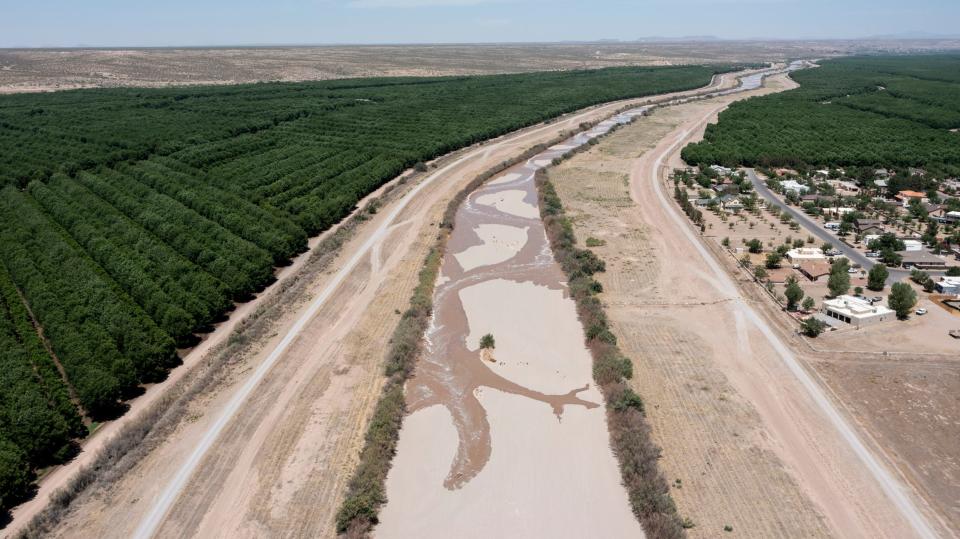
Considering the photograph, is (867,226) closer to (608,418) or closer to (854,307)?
(854,307)

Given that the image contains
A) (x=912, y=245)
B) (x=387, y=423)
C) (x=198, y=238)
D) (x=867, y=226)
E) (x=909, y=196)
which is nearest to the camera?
(x=387, y=423)

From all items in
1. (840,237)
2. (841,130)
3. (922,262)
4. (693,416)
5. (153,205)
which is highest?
(153,205)

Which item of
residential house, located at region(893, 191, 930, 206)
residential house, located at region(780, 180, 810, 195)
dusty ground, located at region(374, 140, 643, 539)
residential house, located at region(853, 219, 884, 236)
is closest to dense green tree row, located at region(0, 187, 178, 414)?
dusty ground, located at region(374, 140, 643, 539)

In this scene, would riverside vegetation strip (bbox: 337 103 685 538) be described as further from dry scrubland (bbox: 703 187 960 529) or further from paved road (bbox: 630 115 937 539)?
dry scrubland (bbox: 703 187 960 529)

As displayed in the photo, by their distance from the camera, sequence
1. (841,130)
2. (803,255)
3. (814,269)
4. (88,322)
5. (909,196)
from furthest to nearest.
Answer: (841,130), (909,196), (803,255), (814,269), (88,322)

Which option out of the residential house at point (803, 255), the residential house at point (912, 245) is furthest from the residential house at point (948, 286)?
the residential house at point (912, 245)

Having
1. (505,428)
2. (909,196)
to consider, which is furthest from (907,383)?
(909,196)
